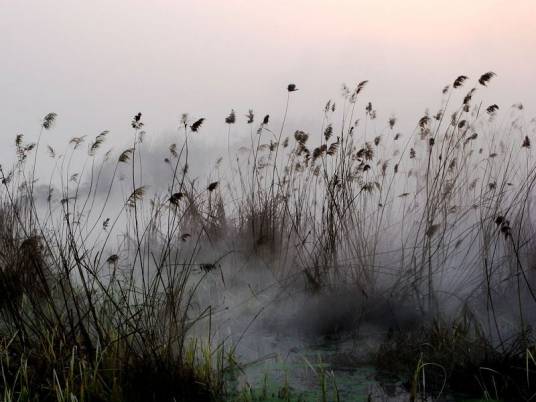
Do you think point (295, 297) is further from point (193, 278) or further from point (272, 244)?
point (193, 278)

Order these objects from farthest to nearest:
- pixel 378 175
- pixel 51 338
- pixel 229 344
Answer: pixel 378 175, pixel 229 344, pixel 51 338

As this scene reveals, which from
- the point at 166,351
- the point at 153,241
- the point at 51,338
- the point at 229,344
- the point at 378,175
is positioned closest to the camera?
the point at 166,351

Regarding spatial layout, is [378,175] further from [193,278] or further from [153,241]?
[153,241]

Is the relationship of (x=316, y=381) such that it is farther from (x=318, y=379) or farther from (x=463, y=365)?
(x=463, y=365)

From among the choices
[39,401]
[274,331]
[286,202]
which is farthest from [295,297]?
[39,401]

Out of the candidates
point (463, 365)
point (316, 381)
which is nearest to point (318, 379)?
point (316, 381)

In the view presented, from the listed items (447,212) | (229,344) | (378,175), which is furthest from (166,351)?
(378,175)

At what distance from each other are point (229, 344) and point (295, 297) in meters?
0.70

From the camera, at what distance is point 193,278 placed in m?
4.54

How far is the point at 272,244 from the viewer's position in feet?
14.5

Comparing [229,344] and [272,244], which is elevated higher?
[272,244]

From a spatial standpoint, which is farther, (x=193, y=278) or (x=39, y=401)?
(x=193, y=278)

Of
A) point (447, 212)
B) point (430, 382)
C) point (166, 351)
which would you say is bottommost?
point (430, 382)

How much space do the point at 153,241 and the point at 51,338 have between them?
2672 mm
